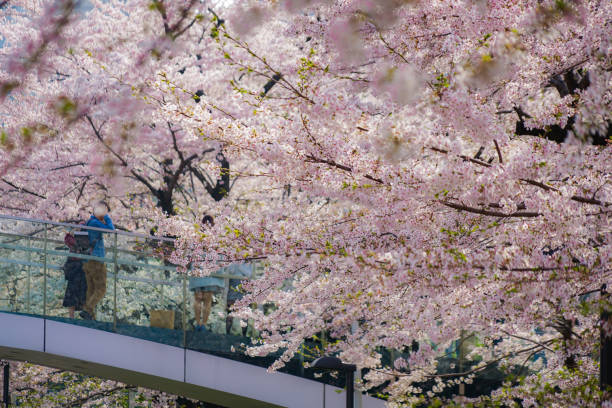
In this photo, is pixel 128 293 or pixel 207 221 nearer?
pixel 207 221

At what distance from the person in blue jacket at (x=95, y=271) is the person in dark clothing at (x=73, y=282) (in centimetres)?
6

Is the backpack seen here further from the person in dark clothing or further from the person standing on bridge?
the person standing on bridge

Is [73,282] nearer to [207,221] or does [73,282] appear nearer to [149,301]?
[149,301]

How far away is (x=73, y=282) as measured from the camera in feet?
28.9

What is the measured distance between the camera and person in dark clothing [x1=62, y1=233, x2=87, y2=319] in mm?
8797

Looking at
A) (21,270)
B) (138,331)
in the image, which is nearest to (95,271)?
(138,331)

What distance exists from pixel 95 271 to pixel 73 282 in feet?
1.10

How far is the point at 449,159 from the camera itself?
3617 mm

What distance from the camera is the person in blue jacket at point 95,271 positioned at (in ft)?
28.7

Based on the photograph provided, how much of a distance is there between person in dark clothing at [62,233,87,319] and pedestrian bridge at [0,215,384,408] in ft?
0.27

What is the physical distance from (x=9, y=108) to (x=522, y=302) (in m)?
11.2


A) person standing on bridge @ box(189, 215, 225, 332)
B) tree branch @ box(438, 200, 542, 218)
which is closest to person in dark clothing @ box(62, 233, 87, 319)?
person standing on bridge @ box(189, 215, 225, 332)

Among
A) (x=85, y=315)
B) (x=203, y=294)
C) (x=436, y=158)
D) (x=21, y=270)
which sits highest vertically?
(x=436, y=158)

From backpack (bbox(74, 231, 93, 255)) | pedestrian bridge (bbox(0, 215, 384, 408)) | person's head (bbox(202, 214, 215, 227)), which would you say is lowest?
pedestrian bridge (bbox(0, 215, 384, 408))
